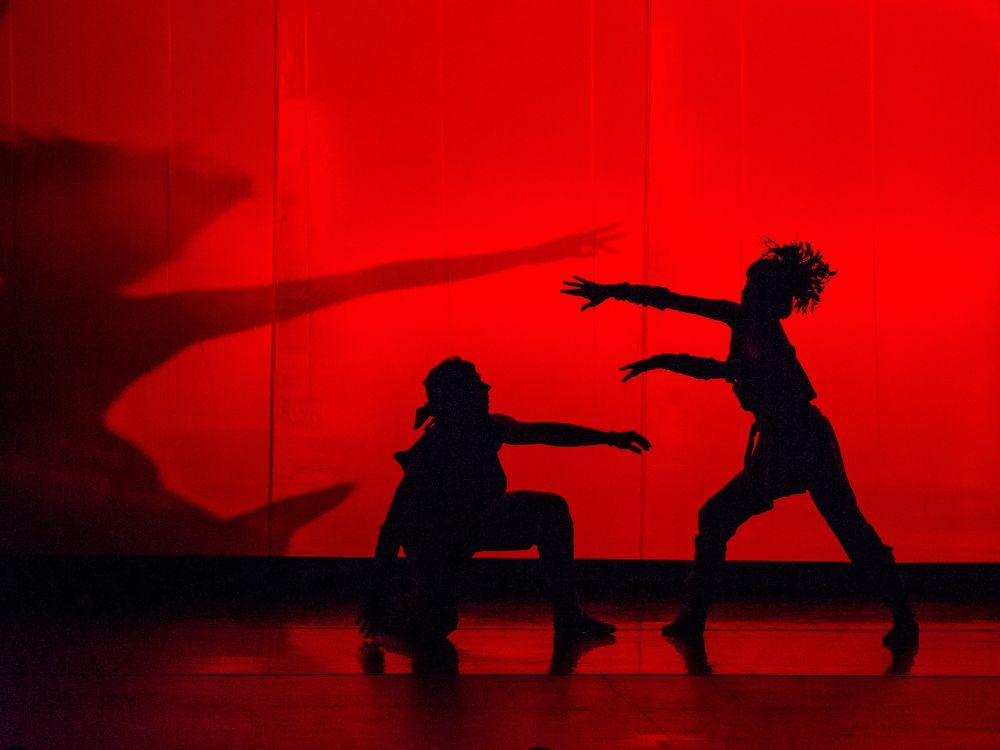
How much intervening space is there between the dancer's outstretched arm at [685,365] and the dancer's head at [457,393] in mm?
629

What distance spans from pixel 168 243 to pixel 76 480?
1.37 metres

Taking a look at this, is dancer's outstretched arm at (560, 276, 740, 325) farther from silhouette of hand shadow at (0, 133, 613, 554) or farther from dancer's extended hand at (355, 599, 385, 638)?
silhouette of hand shadow at (0, 133, 613, 554)

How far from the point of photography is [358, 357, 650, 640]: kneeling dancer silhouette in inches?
228

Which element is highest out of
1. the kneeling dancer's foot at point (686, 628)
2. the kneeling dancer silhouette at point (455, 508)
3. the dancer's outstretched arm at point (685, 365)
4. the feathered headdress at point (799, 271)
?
the feathered headdress at point (799, 271)

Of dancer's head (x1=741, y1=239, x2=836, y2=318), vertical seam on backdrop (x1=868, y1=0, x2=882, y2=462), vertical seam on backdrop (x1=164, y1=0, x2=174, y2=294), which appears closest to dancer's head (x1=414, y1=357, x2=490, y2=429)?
dancer's head (x1=741, y1=239, x2=836, y2=318)

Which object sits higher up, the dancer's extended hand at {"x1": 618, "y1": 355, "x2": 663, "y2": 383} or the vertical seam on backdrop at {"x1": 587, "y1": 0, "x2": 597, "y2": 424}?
the vertical seam on backdrop at {"x1": 587, "y1": 0, "x2": 597, "y2": 424}

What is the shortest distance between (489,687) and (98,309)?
12.4ft

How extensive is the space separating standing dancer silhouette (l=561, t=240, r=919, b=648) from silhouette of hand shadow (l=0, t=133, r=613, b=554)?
183 centimetres

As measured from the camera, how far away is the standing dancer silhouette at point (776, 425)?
19.1 feet

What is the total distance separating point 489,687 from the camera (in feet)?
15.9

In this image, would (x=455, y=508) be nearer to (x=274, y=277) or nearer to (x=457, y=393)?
(x=457, y=393)

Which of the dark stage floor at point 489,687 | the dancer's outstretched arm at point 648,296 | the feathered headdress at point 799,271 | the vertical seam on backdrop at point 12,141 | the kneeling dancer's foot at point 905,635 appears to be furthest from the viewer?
the vertical seam on backdrop at point 12,141

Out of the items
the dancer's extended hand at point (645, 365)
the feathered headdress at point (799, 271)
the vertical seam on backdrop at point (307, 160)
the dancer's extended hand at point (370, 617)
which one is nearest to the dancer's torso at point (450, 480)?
the dancer's extended hand at point (370, 617)

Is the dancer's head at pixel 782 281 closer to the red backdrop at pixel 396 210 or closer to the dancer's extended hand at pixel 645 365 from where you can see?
the dancer's extended hand at pixel 645 365
